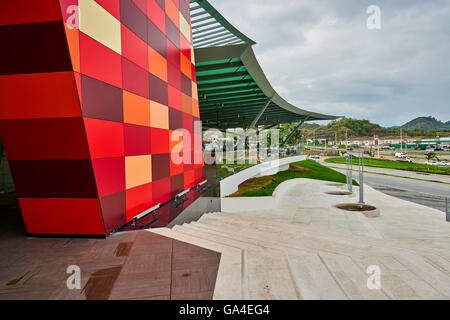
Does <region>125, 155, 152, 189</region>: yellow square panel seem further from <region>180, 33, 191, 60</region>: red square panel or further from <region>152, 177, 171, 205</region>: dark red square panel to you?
<region>180, 33, 191, 60</region>: red square panel

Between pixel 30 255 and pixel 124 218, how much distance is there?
7.10 ft

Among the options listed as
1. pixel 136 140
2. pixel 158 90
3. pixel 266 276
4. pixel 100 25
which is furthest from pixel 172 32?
pixel 266 276

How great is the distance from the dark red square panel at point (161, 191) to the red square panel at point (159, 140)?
104 centimetres

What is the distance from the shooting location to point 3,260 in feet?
15.3

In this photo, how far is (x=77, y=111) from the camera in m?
5.25

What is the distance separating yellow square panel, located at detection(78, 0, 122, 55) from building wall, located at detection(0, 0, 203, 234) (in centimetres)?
2

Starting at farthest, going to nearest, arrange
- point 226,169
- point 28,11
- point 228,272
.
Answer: point 226,169
point 28,11
point 228,272

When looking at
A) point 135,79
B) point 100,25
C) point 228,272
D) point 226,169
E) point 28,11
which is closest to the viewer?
point 228,272

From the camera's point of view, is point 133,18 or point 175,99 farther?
point 175,99

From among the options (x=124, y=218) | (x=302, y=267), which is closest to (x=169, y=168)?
(x=124, y=218)

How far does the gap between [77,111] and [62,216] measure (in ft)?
8.10

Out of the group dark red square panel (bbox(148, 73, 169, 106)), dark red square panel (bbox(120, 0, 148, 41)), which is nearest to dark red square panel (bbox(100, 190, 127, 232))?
dark red square panel (bbox(148, 73, 169, 106))

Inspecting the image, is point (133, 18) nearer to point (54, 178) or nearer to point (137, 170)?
point (137, 170)

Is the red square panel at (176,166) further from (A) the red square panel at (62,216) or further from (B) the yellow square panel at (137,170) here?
(A) the red square panel at (62,216)
